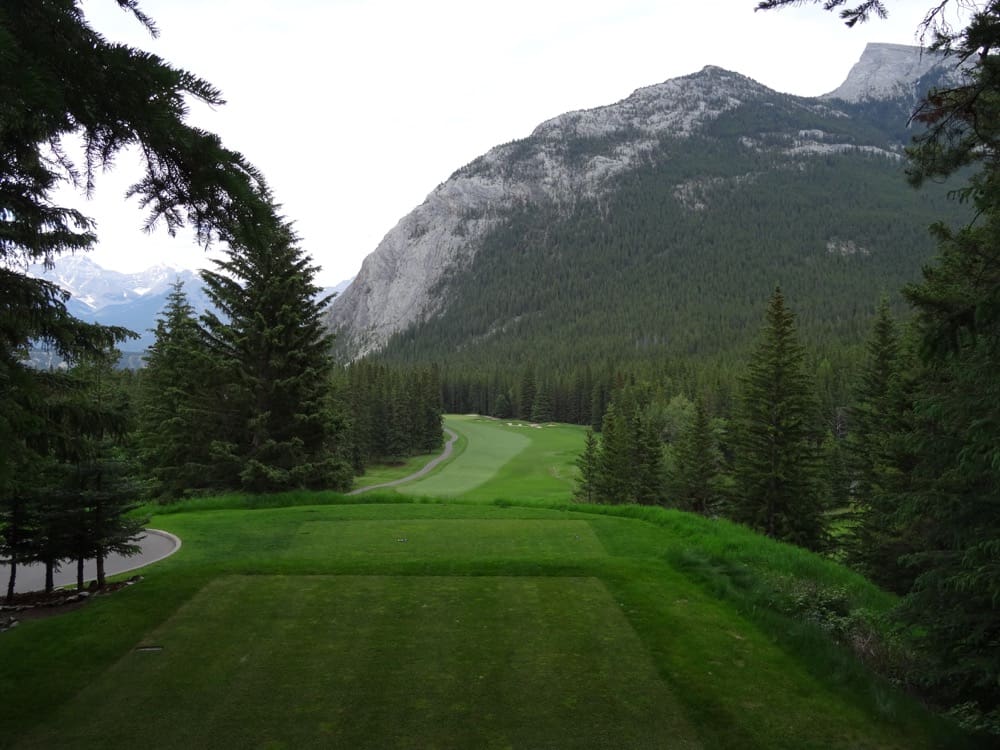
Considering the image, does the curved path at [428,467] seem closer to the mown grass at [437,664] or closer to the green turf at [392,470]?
the green turf at [392,470]

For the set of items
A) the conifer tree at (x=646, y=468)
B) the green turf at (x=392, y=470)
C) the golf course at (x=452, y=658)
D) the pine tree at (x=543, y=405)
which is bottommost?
the green turf at (x=392, y=470)

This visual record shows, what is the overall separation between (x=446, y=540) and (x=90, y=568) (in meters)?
7.72

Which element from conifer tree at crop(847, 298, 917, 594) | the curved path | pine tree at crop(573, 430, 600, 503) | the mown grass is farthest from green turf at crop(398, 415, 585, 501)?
the mown grass

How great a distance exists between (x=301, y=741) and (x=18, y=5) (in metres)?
5.88

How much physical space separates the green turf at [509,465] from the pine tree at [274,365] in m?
8.74

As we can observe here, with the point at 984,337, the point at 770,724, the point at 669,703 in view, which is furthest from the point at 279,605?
the point at 984,337

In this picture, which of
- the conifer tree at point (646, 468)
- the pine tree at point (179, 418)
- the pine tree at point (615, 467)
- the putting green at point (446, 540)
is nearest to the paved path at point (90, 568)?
the putting green at point (446, 540)

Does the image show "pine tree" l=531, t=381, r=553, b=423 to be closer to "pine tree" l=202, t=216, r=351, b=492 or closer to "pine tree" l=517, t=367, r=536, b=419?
"pine tree" l=517, t=367, r=536, b=419

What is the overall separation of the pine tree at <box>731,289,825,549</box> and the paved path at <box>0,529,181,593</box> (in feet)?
73.9

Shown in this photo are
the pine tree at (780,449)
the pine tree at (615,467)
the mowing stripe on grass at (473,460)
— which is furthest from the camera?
the mowing stripe on grass at (473,460)

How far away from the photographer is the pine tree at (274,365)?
22953 mm

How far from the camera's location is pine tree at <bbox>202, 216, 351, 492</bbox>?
2295cm

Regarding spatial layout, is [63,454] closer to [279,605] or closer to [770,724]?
[279,605]

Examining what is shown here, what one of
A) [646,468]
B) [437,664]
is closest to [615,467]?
[646,468]
